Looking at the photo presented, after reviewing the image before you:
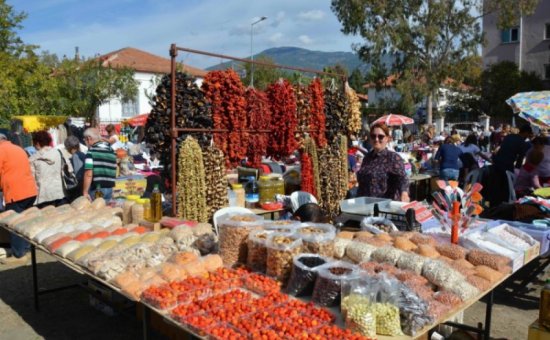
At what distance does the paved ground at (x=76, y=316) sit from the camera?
416 centimetres

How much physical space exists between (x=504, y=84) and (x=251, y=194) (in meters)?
30.5

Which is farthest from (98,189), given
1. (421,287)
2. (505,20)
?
(505,20)

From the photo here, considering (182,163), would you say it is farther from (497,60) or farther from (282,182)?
(497,60)

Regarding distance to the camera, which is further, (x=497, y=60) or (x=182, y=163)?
(x=497, y=60)

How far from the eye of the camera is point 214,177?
5059 millimetres

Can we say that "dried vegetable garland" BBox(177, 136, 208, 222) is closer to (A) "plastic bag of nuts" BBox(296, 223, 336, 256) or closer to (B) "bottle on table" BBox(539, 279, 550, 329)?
(A) "plastic bag of nuts" BBox(296, 223, 336, 256)

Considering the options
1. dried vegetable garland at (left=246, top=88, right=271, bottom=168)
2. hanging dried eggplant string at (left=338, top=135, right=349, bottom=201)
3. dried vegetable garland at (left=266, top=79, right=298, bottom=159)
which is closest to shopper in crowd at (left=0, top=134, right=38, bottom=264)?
dried vegetable garland at (left=246, top=88, right=271, bottom=168)

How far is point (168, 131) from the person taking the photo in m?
4.75

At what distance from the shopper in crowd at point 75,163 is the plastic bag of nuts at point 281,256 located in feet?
15.5

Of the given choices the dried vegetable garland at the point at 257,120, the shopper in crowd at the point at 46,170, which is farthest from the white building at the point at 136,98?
the dried vegetable garland at the point at 257,120

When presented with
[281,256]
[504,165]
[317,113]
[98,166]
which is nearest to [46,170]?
[98,166]

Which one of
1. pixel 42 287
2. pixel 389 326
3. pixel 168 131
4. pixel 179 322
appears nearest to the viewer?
pixel 389 326

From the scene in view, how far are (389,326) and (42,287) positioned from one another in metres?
4.60

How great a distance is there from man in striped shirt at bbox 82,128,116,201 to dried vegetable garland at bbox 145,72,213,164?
157 cm
